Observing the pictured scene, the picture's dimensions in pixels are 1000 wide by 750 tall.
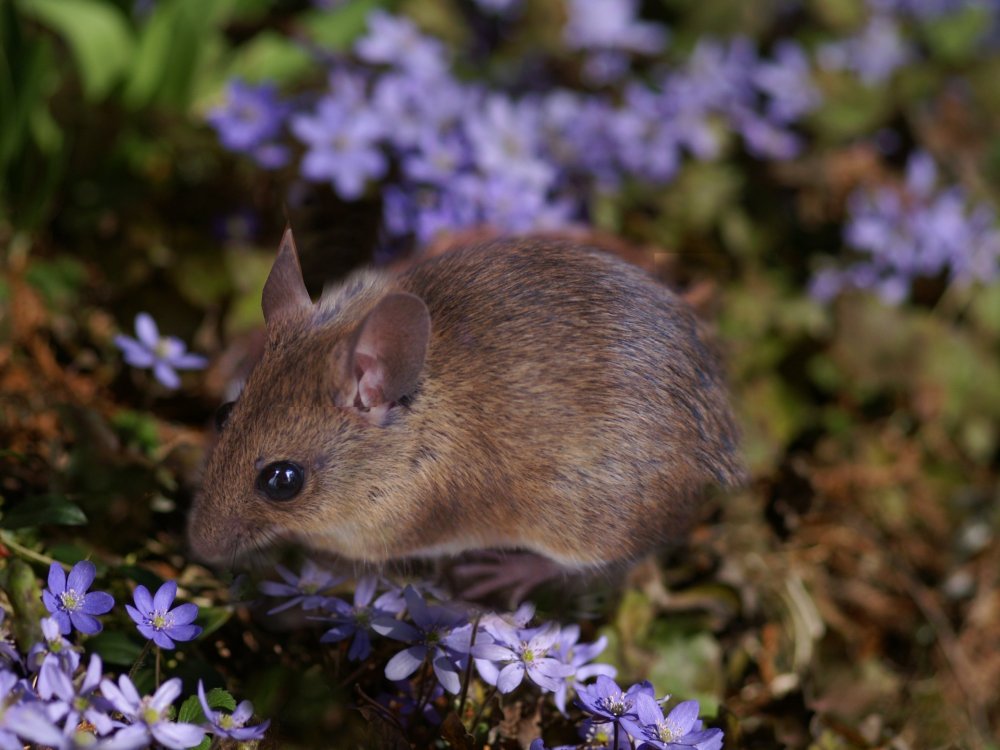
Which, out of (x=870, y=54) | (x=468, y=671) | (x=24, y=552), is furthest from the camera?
(x=870, y=54)

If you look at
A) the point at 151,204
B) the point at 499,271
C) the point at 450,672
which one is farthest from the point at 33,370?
the point at 450,672

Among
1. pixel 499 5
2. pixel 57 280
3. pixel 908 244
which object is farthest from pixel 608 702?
pixel 499 5

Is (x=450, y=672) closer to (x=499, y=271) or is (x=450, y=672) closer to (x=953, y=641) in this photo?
(x=499, y=271)

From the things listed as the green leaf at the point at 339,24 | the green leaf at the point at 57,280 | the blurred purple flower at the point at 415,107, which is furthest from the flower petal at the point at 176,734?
the green leaf at the point at 339,24

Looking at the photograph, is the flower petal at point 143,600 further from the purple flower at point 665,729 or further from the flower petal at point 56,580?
the purple flower at point 665,729

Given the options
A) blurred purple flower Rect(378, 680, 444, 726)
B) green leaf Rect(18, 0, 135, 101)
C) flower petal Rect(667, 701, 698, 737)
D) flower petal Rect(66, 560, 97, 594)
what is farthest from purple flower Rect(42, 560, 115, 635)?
green leaf Rect(18, 0, 135, 101)

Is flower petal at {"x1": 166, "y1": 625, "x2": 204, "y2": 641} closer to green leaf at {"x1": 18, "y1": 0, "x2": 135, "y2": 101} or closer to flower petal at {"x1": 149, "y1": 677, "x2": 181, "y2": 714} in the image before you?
flower petal at {"x1": 149, "y1": 677, "x2": 181, "y2": 714}

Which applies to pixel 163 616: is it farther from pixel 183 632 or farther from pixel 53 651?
pixel 53 651
